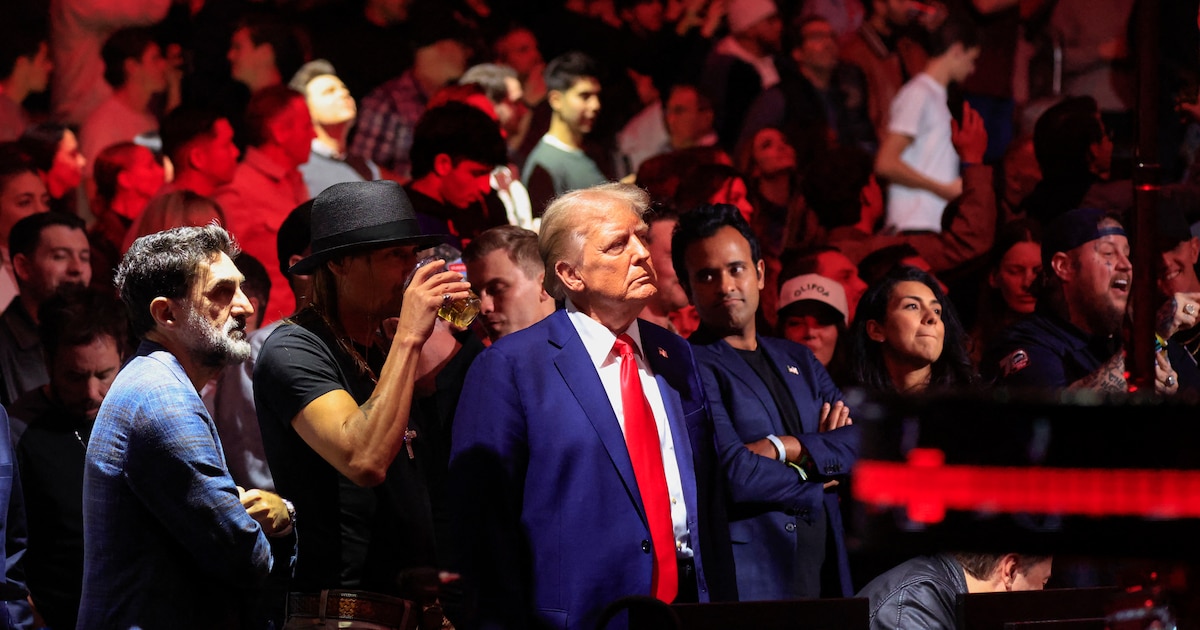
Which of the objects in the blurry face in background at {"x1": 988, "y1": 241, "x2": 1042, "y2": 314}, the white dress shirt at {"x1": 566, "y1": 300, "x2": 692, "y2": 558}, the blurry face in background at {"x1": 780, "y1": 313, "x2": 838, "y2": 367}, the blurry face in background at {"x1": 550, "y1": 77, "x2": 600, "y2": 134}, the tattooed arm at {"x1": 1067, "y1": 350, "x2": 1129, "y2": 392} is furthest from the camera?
the blurry face in background at {"x1": 550, "y1": 77, "x2": 600, "y2": 134}

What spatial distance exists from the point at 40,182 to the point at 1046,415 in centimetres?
530

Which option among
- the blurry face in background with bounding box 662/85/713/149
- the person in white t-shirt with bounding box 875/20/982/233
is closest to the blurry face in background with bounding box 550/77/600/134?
the blurry face in background with bounding box 662/85/713/149

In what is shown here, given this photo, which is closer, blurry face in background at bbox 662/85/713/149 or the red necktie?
the red necktie

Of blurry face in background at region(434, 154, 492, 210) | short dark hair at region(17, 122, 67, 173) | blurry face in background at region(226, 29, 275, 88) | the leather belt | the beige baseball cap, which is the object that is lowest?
the leather belt

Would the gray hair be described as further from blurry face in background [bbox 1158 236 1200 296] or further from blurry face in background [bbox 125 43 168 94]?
blurry face in background [bbox 125 43 168 94]

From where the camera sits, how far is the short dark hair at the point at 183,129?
19.1 feet

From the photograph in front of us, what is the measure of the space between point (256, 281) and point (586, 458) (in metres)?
2.27

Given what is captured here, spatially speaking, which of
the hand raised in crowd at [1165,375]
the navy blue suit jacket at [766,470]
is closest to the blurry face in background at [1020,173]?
the hand raised in crowd at [1165,375]

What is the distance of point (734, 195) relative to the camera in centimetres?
603

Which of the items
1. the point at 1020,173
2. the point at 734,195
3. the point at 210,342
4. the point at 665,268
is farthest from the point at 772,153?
the point at 210,342

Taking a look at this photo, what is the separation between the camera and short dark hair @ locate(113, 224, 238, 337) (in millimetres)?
2787

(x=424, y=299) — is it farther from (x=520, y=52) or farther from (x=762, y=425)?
(x=520, y=52)

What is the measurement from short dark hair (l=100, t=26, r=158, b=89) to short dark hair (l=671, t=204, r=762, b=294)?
330 centimetres

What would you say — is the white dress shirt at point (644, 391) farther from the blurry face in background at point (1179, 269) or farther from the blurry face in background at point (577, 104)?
the blurry face in background at point (577, 104)
